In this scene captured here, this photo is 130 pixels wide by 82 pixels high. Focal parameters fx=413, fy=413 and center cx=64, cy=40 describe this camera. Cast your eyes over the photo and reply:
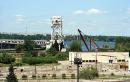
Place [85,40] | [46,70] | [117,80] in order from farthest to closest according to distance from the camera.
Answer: [85,40]
[46,70]
[117,80]

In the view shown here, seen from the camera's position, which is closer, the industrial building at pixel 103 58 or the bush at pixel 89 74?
the bush at pixel 89 74

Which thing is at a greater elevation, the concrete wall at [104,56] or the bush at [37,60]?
the concrete wall at [104,56]

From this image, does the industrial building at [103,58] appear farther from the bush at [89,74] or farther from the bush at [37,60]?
the bush at [89,74]

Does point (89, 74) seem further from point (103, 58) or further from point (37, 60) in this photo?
point (37, 60)

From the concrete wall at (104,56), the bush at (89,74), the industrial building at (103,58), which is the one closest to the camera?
the bush at (89,74)

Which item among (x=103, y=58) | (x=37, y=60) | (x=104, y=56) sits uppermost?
(x=104, y=56)

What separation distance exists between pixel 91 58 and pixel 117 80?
29.1 m

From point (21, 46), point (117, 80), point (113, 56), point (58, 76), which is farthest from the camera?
point (21, 46)

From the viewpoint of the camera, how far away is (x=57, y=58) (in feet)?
315

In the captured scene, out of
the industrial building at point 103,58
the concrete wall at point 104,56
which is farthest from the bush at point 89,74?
the concrete wall at point 104,56

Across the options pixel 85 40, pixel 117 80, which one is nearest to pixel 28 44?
pixel 85 40

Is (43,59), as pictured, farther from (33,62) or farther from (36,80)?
(36,80)

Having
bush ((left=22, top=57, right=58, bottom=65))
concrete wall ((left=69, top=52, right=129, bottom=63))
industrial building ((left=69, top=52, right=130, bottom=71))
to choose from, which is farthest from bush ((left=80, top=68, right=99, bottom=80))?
bush ((left=22, top=57, right=58, bottom=65))

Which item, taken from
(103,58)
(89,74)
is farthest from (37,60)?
(89,74)
